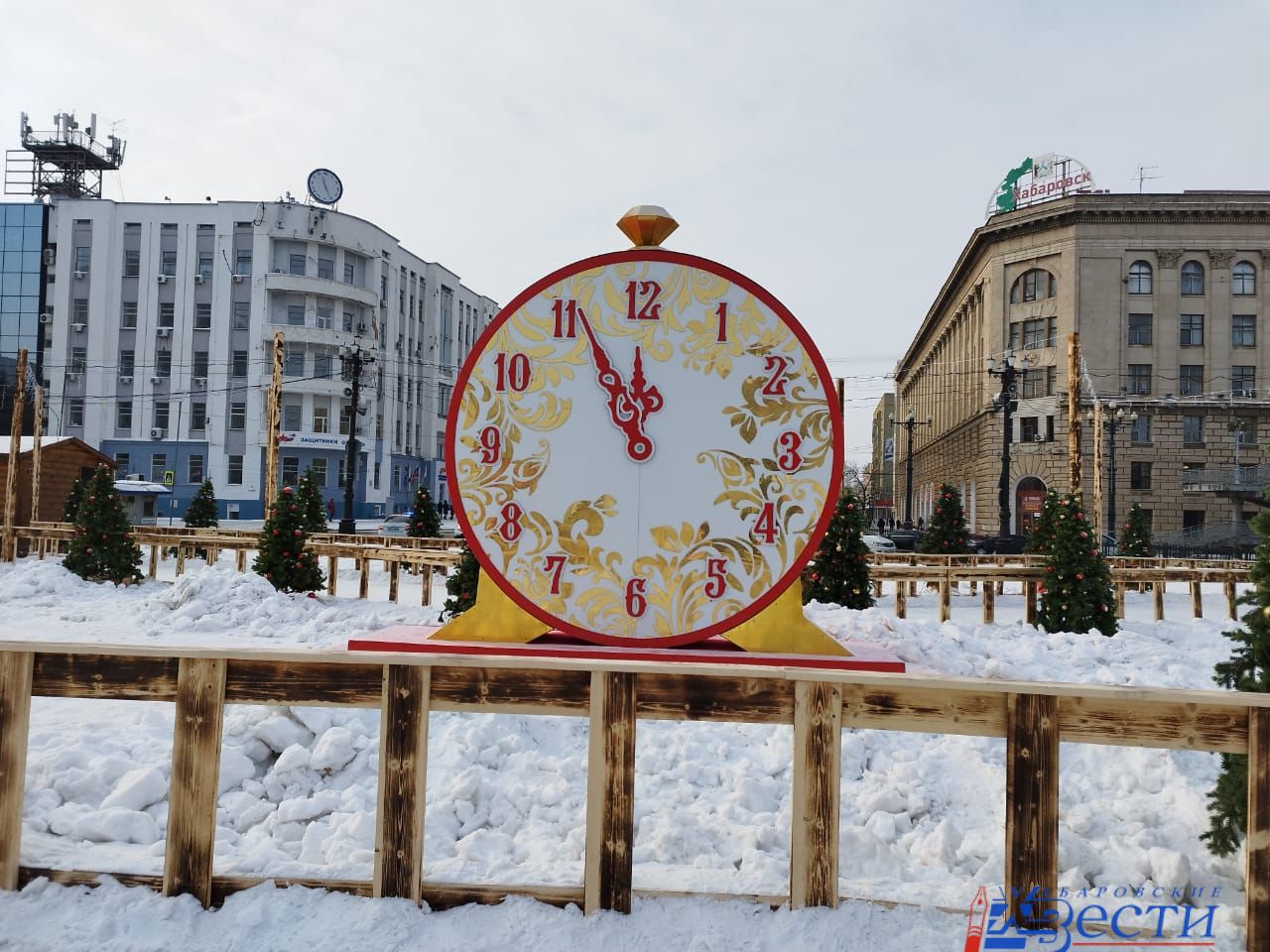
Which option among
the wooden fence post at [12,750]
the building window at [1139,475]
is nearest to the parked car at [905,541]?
the building window at [1139,475]

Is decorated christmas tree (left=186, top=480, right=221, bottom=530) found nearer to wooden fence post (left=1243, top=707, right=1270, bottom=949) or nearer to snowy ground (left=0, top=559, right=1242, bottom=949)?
snowy ground (left=0, top=559, right=1242, bottom=949)

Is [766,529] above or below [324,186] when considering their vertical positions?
below

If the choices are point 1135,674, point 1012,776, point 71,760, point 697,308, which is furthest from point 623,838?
point 1135,674

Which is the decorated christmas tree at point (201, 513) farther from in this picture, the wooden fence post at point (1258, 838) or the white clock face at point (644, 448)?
the wooden fence post at point (1258, 838)

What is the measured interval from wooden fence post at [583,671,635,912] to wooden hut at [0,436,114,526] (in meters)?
27.3

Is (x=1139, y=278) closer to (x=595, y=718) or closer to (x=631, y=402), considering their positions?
(x=631, y=402)

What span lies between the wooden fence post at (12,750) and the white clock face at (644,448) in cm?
213

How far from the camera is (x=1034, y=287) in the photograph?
160 ft

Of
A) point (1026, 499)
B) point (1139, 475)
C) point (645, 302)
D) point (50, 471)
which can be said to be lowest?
point (50, 471)

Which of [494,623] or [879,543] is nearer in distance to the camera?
[494,623]

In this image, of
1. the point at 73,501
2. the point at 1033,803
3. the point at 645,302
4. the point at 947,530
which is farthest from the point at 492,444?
the point at 73,501

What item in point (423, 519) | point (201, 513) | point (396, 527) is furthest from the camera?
point (396, 527)

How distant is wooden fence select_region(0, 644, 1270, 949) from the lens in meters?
3.47

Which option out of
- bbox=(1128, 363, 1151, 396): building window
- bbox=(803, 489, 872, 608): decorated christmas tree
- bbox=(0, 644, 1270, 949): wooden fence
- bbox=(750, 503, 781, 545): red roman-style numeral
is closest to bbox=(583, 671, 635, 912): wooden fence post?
bbox=(0, 644, 1270, 949): wooden fence
